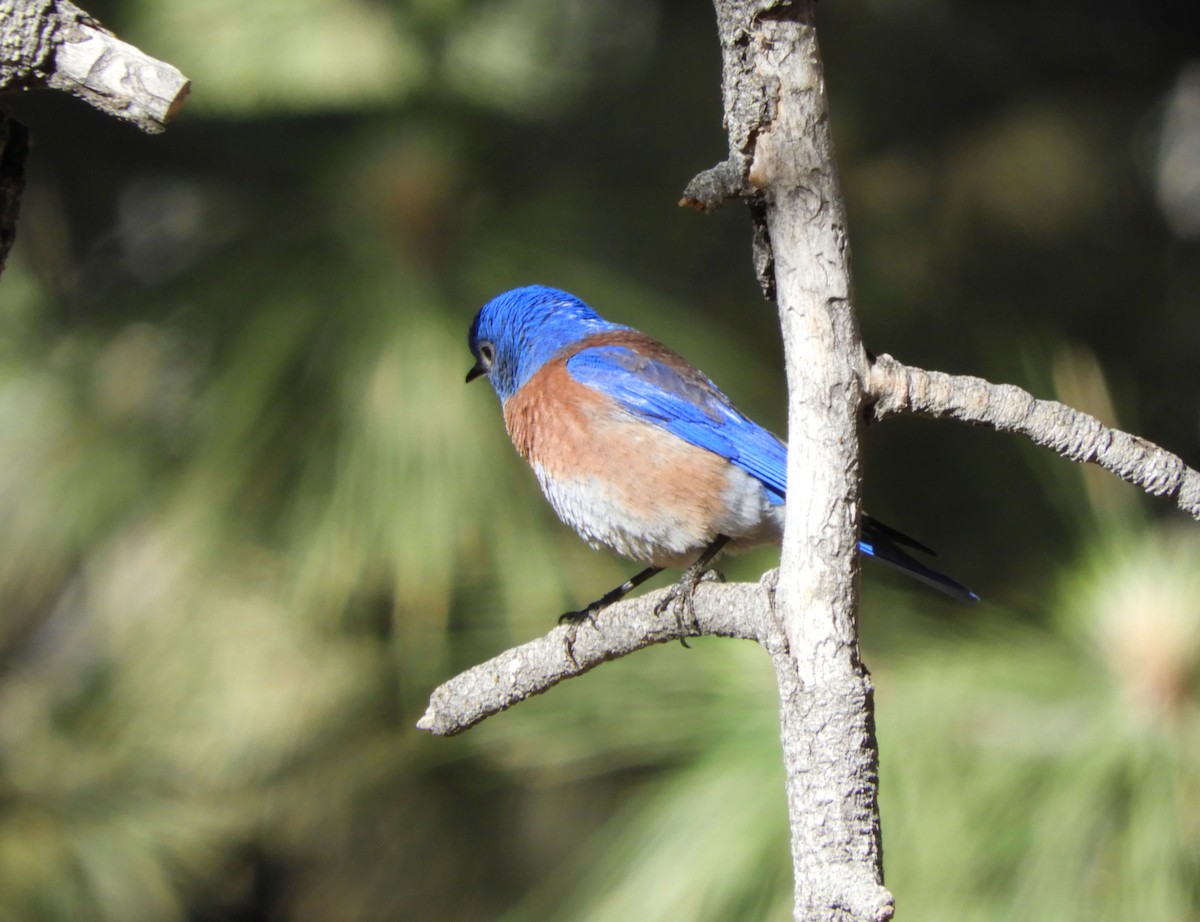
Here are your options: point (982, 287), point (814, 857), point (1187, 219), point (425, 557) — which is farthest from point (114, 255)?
point (1187, 219)

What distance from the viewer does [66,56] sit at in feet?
4.14

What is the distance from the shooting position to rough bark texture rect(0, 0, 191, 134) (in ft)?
4.02

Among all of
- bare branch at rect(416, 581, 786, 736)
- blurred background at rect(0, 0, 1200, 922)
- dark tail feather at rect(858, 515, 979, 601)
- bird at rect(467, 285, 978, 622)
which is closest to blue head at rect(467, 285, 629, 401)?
bird at rect(467, 285, 978, 622)

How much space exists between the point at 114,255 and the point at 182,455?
579 mm

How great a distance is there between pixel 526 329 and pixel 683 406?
1.17 ft

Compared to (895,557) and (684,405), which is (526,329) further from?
(895,557)

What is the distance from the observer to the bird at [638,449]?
2086 mm

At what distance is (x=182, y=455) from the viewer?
9.43 ft

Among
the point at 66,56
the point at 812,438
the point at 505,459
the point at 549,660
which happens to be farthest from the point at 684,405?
the point at 66,56

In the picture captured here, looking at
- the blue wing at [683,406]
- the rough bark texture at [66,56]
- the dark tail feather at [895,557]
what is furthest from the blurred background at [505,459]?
the rough bark texture at [66,56]

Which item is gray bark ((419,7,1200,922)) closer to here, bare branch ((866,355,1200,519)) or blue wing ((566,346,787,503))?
bare branch ((866,355,1200,519))

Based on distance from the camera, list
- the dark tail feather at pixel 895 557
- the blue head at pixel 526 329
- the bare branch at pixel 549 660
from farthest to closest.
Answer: the blue head at pixel 526 329, the dark tail feather at pixel 895 557, the bare branch at pixel 549 660

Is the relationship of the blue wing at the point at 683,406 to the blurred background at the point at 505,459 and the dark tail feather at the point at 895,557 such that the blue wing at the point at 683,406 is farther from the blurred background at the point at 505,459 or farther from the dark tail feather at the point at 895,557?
the blurred background at the point at 505,459

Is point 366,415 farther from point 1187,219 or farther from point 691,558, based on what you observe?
point 1187,219
